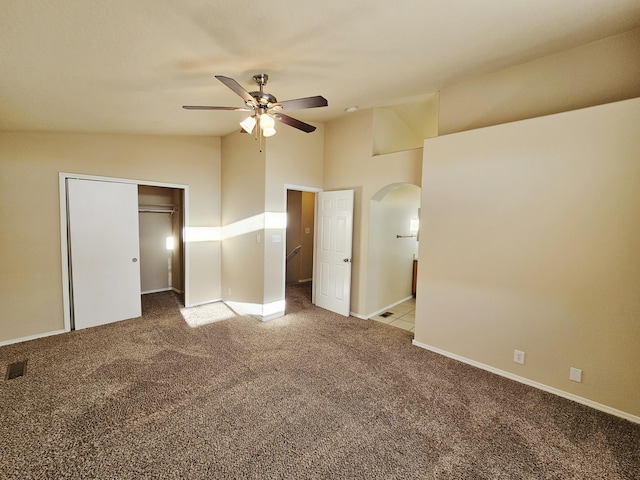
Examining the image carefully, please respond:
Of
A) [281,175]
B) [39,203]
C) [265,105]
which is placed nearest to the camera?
[265,105]

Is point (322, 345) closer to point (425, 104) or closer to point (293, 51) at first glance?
point (293, 51)

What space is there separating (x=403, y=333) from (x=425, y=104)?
3.55 meters

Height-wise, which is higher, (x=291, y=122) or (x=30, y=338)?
(x=291, y=122)

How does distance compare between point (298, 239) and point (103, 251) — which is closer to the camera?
point (103, 251)

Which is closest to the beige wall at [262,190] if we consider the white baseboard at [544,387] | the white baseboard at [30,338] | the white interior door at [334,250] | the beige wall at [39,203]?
the white interior door at [334,250]

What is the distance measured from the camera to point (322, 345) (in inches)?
140

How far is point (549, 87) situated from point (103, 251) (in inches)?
236

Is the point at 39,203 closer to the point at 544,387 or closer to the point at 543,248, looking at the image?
the point at 543,248

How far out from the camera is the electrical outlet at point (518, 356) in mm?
2807

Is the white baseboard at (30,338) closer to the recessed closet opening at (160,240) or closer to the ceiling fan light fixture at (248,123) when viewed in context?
the recessed closet opening at (160,240)

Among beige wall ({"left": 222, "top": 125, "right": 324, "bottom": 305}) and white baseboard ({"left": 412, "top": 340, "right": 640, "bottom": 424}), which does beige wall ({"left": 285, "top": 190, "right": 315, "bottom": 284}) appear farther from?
white baseboard ({"left": 412, "top": 340, "right": 640, "bottom": 424})

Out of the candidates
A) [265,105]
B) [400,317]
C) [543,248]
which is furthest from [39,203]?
[543,248]

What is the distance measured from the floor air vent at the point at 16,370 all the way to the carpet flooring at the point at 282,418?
0.27ft

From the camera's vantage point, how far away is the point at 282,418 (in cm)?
223
